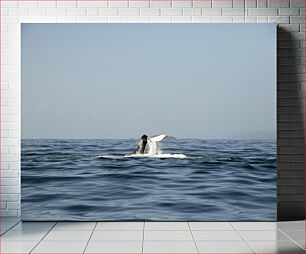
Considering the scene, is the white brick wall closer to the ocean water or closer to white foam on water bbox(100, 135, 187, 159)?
the ocean water

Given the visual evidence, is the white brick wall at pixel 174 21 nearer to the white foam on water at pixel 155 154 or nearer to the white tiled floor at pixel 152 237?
the white tiled floor at pixel 152 237

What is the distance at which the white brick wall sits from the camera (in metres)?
6.71

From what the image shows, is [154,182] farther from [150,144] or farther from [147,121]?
[147,121]

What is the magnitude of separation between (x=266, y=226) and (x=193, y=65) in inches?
65.2

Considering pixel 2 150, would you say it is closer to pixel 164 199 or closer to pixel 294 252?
pixel 164 199

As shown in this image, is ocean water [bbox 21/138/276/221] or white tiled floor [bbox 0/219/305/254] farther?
ocean water [bbox 21/138/276/221]

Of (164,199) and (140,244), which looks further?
(164,199)

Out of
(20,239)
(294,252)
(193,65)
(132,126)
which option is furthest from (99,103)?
(294,252)

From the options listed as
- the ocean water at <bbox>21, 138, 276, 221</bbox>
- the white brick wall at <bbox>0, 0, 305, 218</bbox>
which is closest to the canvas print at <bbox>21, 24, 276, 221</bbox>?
the ocean water at <bbox>21, 138, 276, 221</bbox>

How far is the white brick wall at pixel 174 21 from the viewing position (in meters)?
6.71

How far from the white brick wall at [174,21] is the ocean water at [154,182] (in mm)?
225

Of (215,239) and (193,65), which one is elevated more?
(193,65)

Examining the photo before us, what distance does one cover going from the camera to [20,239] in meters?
5.70

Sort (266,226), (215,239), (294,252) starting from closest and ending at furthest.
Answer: (294,252) → (215,239) → (266,226)
